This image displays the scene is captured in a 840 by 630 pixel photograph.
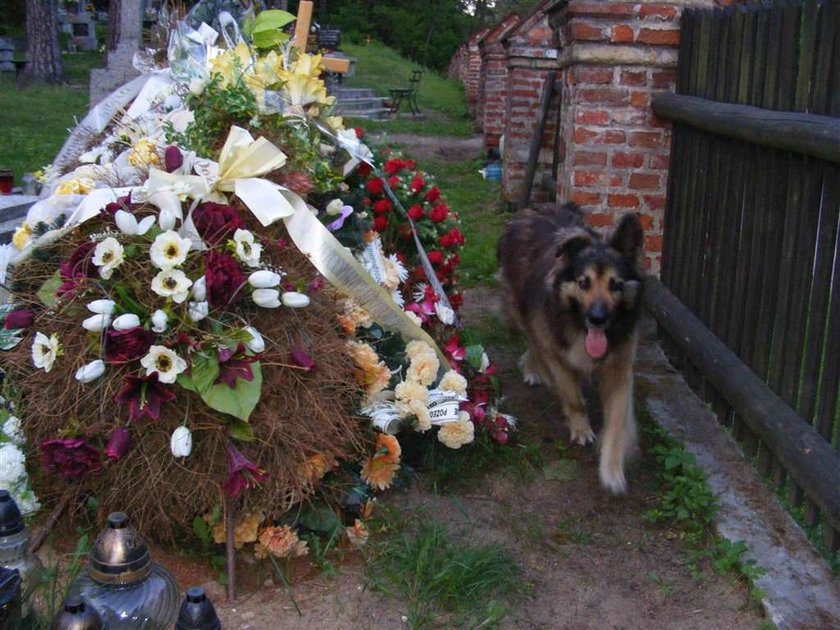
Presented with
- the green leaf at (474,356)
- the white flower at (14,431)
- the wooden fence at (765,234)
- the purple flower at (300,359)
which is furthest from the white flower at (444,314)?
the white flower at (14,431)

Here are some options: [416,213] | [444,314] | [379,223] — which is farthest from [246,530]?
[416,213]

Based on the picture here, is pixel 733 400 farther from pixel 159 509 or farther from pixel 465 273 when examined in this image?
pixel 465 273

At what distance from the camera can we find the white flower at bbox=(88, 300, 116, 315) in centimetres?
335

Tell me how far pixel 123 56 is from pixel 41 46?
19701mm

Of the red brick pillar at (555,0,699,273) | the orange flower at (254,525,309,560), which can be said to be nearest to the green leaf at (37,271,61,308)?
the orange flower at (254,525,309,560)

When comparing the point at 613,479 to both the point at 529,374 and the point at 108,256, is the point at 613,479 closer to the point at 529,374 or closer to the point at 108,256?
the point at 529,374

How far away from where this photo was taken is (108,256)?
11.2 feet

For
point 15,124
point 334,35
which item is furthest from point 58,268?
point 334,35

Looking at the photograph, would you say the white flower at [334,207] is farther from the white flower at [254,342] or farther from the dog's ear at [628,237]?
the dog's ear at [628,237]

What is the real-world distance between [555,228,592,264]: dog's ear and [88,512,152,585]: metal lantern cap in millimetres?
2408

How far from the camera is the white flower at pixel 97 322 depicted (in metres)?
3.33

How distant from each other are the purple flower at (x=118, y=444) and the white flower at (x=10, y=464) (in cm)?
40

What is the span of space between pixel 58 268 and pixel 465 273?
4.40 metres

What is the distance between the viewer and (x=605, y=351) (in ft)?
14.3
